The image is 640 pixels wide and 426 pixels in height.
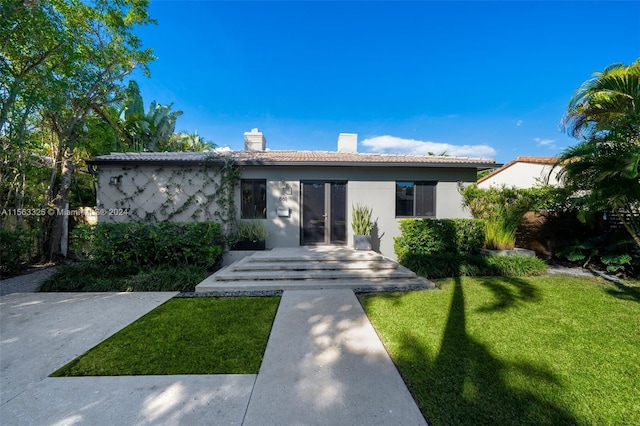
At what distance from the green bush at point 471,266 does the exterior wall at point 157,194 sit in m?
6.64

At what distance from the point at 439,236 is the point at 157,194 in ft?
29.8

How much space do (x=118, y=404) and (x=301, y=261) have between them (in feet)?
14.0

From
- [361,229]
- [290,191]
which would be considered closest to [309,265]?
[361,229]

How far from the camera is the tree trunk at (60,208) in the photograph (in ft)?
25.2

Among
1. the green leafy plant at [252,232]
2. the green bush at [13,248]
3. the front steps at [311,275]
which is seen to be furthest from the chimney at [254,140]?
the green bush at [13,248]

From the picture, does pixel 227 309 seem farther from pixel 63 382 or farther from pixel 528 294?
pixel 528 294

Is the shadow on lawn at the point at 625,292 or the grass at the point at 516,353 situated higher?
the grass at the point at 516,353

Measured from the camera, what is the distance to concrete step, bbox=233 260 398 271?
5668 millimetres

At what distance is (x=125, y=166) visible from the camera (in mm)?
7430

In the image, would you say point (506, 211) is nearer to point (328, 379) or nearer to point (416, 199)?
point (416, 199)

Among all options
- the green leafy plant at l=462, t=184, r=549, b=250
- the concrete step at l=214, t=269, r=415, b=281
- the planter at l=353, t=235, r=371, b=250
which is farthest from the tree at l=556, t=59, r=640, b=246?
the planter at l=353, t=235, r=371, b=250

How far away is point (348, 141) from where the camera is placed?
35.8ft

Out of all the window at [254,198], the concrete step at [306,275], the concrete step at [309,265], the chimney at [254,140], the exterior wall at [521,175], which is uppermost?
the chimney at [254,140]

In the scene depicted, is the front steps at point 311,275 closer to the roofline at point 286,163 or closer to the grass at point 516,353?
the grass at point 516,353
